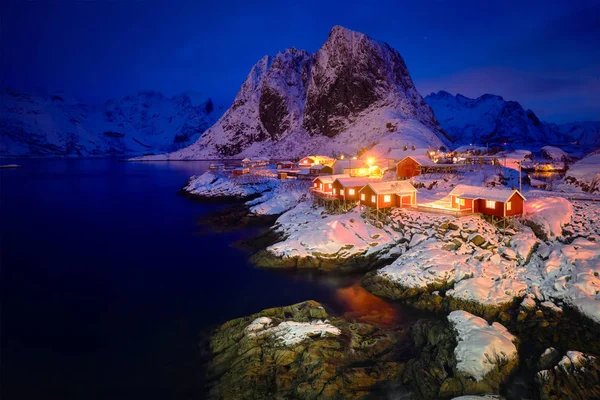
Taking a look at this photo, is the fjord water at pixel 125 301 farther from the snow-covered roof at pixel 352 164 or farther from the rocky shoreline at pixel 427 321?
the snow-covered roof at pixel 352 164

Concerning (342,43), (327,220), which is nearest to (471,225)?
(327,220)

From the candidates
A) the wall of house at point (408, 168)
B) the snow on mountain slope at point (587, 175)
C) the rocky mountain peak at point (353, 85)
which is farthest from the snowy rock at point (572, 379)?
the rocky mountain peak at point (353, 85)

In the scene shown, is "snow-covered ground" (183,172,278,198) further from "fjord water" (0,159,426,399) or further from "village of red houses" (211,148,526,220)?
"fjord water" (0,159,426,399)

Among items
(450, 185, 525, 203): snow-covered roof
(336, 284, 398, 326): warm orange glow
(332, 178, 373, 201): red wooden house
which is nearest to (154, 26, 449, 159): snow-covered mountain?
(332, 178, 373, 201): red wooden house

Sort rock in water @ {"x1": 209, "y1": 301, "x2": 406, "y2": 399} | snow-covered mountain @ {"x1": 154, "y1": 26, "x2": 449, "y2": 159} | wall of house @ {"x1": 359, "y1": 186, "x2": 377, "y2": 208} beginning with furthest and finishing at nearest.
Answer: snow-covered mountain @ {"x1": 154, "y1": 26, "x2": 449, "y2": 159} → wall of house @ {"x1": 359, "y1": 186, "x2": 377, "y2": 208} → rock in water @ {"x1": 209, "y1": 301, "x2": 406, "y2": 399}

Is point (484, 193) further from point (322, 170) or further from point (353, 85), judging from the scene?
point (353, 85)

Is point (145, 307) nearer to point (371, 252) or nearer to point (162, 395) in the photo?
point (162, 395)

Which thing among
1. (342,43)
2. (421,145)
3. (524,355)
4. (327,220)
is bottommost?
(524,355)
